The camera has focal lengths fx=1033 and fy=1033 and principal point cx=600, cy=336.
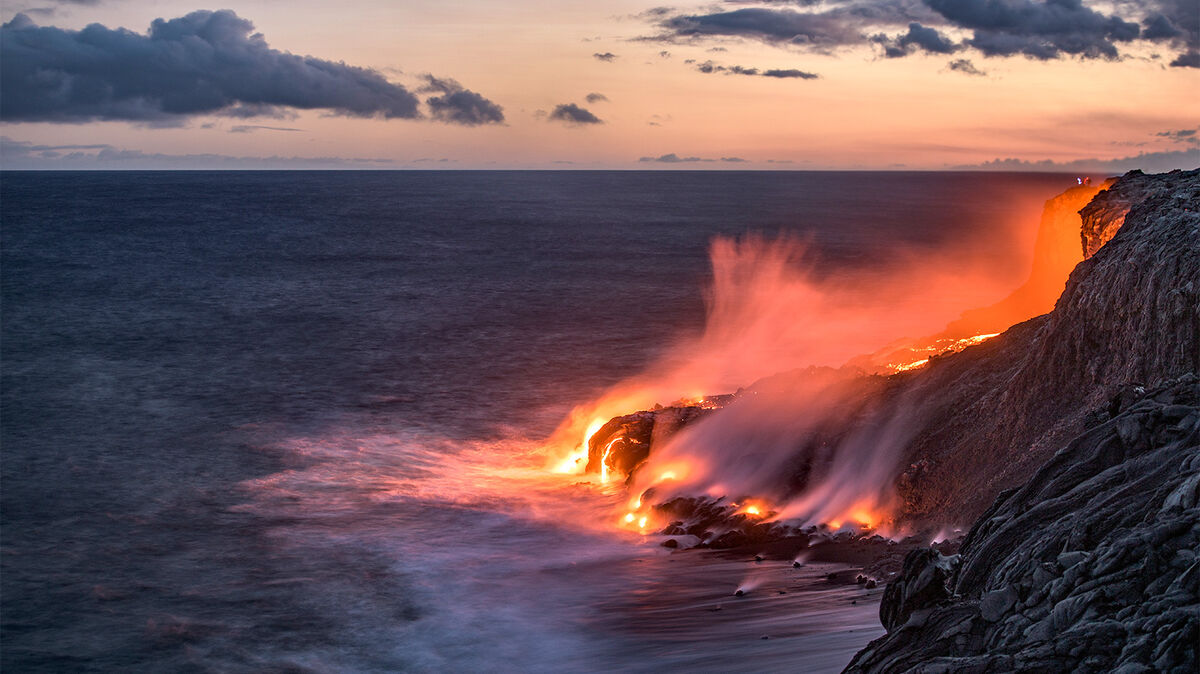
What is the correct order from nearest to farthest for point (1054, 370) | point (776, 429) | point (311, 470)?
point (1054, 370) → point (776, 429) → point (311, 470)

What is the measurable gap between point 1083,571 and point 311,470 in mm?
28318

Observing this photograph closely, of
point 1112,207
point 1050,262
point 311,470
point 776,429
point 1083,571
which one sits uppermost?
point 1112,207

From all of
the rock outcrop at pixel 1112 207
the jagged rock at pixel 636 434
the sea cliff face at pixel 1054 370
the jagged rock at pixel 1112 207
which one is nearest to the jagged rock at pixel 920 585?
the sea cliff face at pixel 1054 370

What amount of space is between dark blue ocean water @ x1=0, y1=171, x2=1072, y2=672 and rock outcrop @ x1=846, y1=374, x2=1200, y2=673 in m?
3.82

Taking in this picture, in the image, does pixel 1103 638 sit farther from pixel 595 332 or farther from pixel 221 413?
pixel 595 332

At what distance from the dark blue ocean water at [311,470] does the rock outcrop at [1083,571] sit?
12.5 feet

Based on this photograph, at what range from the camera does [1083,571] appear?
9297 millimetres

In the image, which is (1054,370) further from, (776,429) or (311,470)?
(311,470)

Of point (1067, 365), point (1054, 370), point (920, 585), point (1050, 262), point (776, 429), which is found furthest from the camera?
point (1050, 262)

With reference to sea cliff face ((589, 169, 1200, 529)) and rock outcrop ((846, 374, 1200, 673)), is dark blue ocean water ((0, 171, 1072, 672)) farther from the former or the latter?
sea cliff face ((589, 169, 1200, 529))

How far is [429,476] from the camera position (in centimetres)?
3350

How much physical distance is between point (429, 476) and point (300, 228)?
112198mm

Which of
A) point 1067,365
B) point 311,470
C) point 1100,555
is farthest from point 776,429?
point 1100,555

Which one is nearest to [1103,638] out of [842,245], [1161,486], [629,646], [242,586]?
[1161,486]
